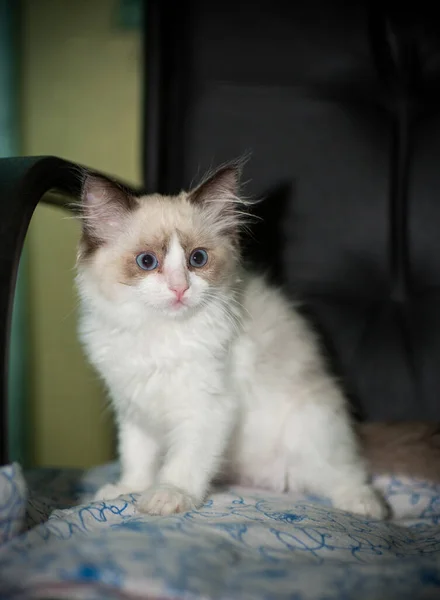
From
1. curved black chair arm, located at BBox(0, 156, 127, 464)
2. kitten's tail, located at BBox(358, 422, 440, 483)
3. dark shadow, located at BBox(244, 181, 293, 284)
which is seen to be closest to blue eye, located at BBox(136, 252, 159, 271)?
curved black chair arm, located at BBox(0, 156, 127, 464)

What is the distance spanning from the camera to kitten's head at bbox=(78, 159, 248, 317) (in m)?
1.27

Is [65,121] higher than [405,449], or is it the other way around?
[65,121]

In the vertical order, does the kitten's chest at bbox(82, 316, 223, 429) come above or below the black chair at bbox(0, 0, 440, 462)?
below

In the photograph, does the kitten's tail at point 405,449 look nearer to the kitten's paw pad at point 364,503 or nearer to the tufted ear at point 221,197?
the kitten's paw pad at point 364,503

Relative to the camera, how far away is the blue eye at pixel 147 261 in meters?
1.29

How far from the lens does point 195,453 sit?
129cm

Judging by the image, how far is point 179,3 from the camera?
6.06 feet

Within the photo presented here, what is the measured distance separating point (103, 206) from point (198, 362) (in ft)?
1.29

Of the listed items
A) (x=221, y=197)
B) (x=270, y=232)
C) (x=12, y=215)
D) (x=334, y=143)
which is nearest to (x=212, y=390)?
(x=221, y=197)

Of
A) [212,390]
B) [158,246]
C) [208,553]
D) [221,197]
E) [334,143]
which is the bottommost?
[208,553]

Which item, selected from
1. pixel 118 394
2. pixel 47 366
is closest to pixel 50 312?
pixel 47 366

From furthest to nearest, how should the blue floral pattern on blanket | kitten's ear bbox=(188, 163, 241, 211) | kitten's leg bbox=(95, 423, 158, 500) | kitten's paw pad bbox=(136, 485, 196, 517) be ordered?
kitten's leg bbox=(95, 423, 158, 500), kitten's ear bbox=(188, 163, 241, 211), kitten's paw pad bbox=(136, 485, 196, 517), the blue floral pattern on blanket

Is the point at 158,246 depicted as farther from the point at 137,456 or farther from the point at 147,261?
the point at 137,456

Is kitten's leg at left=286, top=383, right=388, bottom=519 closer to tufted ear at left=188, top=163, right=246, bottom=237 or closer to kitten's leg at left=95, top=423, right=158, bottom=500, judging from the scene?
kitten's leg at left=95, top=423, right=158, bottom=500
